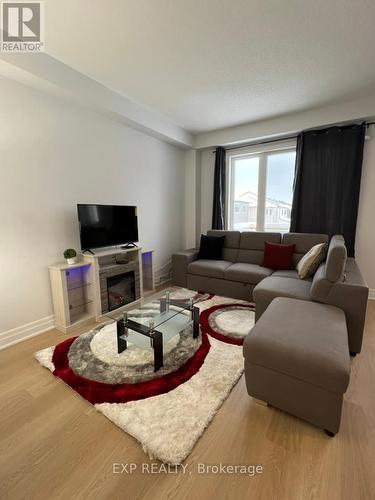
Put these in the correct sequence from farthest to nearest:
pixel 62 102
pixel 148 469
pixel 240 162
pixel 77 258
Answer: pixel 240 162, pixel 77 258, pixel 62 102, pixel 148 469

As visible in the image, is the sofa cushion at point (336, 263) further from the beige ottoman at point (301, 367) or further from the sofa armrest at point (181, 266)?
the sofa armrest at point (181, 266)

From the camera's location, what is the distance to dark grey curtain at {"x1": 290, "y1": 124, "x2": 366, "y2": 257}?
126 inches

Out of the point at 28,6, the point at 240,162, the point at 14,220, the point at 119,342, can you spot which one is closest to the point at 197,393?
the point at 119,342

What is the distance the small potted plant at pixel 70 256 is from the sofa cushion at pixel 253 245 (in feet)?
8.05

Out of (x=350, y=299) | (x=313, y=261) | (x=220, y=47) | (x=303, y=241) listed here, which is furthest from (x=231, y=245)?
(x=220, y=47)

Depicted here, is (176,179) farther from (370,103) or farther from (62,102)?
(370,103)

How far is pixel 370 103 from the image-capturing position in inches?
114

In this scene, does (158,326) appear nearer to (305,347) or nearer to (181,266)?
(305,347)

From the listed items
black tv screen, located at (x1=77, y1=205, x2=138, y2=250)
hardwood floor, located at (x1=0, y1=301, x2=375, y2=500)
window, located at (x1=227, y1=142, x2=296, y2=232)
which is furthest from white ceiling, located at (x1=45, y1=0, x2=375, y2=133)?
hardwood floor, located at (x1=0, y1=301, x2=375, y2=500)

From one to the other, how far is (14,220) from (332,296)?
10.0 feet

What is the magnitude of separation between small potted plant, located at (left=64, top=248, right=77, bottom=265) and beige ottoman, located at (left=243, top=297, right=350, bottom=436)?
2060mm

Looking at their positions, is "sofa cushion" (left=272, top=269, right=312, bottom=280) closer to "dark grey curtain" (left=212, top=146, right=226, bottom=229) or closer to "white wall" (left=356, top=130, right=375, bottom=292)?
"white wall" (left=356, top=130, right=375, bottom=292)

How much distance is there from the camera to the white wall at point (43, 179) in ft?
7.19

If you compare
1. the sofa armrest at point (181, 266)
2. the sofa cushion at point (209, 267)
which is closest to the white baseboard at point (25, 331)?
the sofa armrest at point (181, 266)
